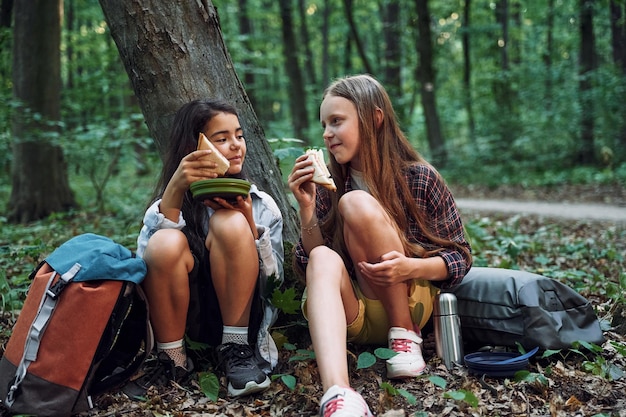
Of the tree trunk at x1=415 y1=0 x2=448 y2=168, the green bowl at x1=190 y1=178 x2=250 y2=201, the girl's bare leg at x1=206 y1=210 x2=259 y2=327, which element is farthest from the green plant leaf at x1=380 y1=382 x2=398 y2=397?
the tree trunk at x1=415 y1=0 x2=448 y2=168

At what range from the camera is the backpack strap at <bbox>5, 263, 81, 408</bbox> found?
2.18 metres

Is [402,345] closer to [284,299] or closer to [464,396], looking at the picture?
[464,396]

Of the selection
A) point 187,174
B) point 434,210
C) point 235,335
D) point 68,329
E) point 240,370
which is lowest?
point 240,370

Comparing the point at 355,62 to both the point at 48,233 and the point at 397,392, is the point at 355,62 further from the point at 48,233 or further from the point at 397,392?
the point at 397,392

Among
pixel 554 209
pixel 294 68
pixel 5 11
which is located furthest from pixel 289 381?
pixel 294 68

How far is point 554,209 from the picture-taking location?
335 inches

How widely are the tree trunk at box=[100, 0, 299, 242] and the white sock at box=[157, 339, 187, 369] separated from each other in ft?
3.04

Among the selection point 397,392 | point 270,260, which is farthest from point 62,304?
point 397,392

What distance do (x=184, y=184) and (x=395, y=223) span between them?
966 mm

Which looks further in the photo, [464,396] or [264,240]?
[264,240]

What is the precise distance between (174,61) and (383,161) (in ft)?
4.23

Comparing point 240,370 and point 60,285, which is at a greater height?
point 60,285

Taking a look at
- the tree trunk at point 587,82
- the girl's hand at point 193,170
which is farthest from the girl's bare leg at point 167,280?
the tree trunk at point 587,82

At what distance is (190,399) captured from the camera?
2.47 metres
